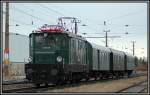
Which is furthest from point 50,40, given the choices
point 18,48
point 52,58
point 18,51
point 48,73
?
point 18,48

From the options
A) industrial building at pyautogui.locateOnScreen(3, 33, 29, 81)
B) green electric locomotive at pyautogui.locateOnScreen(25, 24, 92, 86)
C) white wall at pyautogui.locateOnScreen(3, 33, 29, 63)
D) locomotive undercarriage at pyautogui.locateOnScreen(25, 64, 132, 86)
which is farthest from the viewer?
white wall at pyautogui.locateOnScreen(3, 33, 29, 63)

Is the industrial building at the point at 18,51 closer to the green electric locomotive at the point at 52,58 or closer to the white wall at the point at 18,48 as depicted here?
the white wall at the point at 18,48

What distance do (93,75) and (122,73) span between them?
47.6 feet

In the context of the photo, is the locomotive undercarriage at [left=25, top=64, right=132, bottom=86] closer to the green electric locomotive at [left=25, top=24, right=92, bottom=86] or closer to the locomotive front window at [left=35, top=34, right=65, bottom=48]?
the green electric locomotive at [left=25, top=24, right=92, bottom=86]

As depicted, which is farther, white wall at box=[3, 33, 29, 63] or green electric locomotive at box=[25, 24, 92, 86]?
white wall at box=[3, 33, 29, 63]

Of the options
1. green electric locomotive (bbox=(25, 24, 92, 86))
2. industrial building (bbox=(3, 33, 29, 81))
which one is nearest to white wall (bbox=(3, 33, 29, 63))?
industrial building (bbox=(3, 33, 29, 81))

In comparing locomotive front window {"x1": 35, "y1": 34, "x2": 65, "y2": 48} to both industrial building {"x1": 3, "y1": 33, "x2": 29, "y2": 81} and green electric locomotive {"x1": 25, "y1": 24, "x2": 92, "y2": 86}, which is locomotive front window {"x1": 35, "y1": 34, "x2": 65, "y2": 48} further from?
industrial building {"x1": 3, "y1": 33, "x2": 29, "y2": 81}

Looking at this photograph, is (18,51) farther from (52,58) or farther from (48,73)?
(48,73)

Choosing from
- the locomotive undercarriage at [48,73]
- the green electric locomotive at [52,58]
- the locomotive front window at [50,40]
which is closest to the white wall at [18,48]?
the green electric locomotive at [52,58]

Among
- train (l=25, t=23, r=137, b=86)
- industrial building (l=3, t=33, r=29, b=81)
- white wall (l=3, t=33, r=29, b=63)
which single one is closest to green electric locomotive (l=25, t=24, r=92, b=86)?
train (l=25, t=23, r=137, b=86)

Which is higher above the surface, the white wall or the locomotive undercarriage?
the white wall

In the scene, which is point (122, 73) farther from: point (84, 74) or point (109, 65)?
point (84, 74)

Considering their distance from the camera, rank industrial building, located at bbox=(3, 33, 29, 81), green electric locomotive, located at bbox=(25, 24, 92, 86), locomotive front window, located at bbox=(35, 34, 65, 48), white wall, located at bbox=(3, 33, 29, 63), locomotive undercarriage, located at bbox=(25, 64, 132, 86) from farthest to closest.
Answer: white wall, located at bbox=(3, 33, 29, 63) < industrial building, located at bbox=(3, 33, 29, 81) < locomotive front window, located at bbox=(35, 34, 65, 48) < green electric locomotive, located at bbox=(25, 24, 92, 86) < locomotive undercarriage, located at bbox=(25, 64, 132, 86)

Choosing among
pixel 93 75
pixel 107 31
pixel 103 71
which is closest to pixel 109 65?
pixel 103 71
